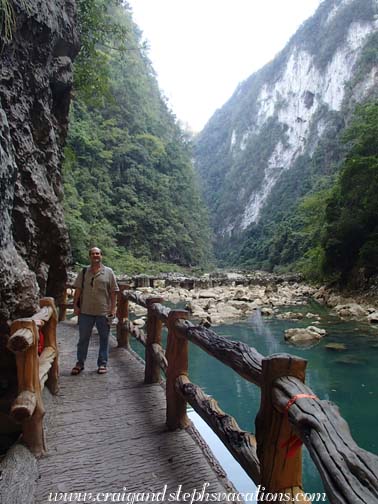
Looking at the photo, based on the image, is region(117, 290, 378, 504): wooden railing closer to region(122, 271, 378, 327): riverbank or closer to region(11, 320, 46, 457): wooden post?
region(11, 320, 46, 457): wooden post

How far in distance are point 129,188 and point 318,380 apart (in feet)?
84.3

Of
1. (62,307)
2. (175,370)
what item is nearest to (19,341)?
(175,370)

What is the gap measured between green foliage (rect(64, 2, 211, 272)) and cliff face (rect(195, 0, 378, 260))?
2414cm

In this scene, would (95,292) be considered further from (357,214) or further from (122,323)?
(357,214)

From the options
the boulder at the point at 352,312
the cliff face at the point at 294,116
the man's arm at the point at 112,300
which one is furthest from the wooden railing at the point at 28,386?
the cliff face at the point at 294,116

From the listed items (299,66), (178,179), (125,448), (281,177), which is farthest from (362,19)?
(125,448)

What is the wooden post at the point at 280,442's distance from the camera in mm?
1503

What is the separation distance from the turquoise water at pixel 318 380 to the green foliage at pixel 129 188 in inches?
469

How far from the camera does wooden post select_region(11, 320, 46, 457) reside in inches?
97.7

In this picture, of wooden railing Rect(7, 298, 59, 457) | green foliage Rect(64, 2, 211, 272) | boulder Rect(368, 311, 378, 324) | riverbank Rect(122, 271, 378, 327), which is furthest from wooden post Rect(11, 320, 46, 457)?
green foliage Rect(64, 2, 211, 272)

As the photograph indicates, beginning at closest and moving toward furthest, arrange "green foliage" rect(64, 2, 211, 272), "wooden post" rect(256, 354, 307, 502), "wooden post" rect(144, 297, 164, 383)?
"wooden post" rect(256, 354, 307, 502), "wooden post" rect(144, 297, 164, 383), "green foliage" rect(64, 2, 211, 272)

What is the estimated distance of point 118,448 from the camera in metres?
2.65

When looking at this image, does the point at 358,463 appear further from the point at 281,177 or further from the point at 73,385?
the point at 281,177

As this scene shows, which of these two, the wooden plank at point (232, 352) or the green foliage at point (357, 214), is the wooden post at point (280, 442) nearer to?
the wooden plank at point (232, 352)
